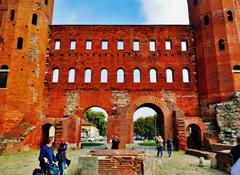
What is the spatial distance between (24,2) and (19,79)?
24.3 feet

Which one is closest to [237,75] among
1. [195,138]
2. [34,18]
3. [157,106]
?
[195,138]

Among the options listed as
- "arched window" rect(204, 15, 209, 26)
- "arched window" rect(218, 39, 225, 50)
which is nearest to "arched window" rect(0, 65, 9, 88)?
"arched window" rect(204, 15, 209, 26)

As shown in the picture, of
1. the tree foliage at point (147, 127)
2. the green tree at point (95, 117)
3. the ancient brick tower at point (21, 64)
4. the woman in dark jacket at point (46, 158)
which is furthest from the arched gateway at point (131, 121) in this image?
the tree foliage at point (147, 127)

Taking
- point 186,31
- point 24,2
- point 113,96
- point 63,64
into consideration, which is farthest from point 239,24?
point 24,2

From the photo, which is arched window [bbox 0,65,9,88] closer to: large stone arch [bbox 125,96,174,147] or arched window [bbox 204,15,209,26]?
large stone arch [bbox 125,96,174,147]

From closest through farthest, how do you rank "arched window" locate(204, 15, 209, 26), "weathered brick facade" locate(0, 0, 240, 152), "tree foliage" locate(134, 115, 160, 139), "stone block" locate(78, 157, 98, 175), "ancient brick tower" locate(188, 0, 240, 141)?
1. "stone block" locate(78, 157, 98, 175)
2. "weathered brick facade" locate(0, 0, 240, 152)
3. "ancient brick tower" locate(188, 0, 240, 141)
4. "arched window" locate(204, 15, 209, 26)
5. "tree foliage" locate(134, 115, 160, 139)

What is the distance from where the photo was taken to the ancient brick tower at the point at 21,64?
55.1 feet

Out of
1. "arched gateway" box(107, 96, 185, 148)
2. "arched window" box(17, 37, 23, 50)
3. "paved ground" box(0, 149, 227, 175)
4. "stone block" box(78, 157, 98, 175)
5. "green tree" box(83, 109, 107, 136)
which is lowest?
"paved ground" box(0, 149, 227, 175)

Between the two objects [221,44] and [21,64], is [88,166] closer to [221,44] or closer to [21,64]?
[21,64]

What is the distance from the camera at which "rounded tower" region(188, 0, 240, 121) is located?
18406mm

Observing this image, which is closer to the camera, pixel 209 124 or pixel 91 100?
pixel 209 124

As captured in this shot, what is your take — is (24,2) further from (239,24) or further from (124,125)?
(239,24)

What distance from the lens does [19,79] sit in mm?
17750

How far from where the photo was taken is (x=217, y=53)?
62.7ft
